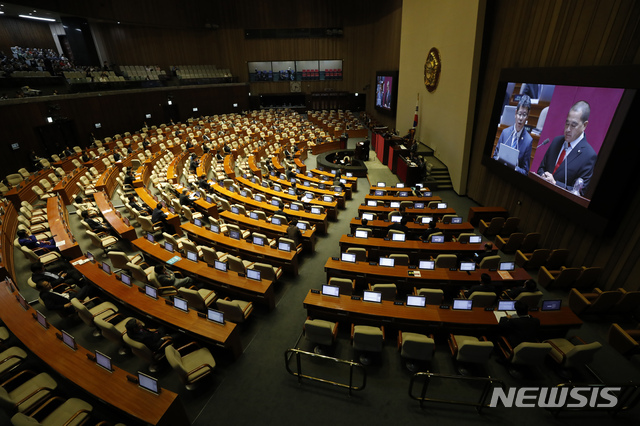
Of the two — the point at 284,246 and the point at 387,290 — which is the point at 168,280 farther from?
the point at 387,290

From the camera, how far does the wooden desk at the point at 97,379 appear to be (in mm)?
3660

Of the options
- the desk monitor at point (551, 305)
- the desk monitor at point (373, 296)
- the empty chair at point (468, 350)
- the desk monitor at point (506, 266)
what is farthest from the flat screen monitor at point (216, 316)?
the desk monitor at point (506, 266)

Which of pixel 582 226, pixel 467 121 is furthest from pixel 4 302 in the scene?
pixel 467 121

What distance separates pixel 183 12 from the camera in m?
26.8

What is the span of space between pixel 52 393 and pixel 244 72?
3231cm

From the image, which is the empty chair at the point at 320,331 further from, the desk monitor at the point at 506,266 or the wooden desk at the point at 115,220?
the wooden desk at the point at 115,220

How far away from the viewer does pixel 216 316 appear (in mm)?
5078

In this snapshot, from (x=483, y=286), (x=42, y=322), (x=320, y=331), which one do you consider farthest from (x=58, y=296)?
(x=483, y=286)

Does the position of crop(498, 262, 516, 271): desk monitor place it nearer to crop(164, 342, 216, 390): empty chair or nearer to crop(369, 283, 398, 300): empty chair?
crop(369, 283, 398, 300): empty chair

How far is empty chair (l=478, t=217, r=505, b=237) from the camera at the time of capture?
9.25 metres

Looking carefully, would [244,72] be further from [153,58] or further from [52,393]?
[52,393]

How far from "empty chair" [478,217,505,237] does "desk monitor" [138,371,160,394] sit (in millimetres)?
9386

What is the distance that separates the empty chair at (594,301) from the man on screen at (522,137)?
3.86 meters

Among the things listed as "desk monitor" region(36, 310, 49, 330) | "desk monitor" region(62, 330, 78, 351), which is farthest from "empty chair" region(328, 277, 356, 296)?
"desk monitor" region(36, 310, 49, 330)
